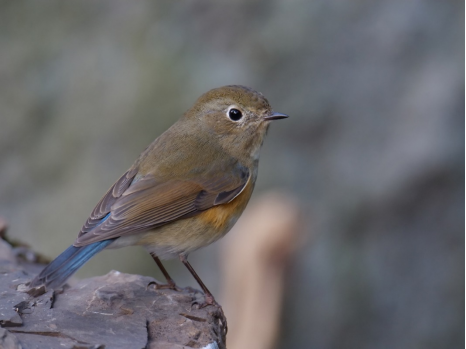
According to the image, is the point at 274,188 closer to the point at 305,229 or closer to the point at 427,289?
the point at 305,229

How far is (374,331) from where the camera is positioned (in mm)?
7105

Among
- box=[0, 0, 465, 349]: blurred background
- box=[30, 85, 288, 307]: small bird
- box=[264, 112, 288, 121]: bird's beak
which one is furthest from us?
box=[0, 0, 465, 349]: blurred background

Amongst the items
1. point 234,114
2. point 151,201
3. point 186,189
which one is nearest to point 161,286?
point 151,201

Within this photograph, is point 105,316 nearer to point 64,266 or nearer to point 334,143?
point 64,266

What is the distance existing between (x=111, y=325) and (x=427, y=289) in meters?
4.70

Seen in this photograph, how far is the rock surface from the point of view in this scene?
2.89 m

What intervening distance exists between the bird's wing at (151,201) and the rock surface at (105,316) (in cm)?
30

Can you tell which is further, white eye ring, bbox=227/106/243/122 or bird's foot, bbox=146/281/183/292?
white eye ring, bbox=227/106/243/122

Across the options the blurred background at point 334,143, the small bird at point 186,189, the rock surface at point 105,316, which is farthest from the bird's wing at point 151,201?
the blurred background at point 334,143

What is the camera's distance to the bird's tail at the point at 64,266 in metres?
3.22

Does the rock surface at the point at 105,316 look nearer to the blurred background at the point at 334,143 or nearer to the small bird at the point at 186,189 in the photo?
the small bird at the point at 186,189

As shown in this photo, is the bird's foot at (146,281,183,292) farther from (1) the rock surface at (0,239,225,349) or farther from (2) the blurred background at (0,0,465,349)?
(2) the blurred background at (0,0,465,349)

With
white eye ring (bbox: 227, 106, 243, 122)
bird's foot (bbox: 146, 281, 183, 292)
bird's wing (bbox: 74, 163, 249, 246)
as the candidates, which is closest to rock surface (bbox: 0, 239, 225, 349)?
bird's foot (bbox: 146, 281, 183, 292)

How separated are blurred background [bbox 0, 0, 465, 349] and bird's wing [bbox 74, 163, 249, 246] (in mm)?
2558
